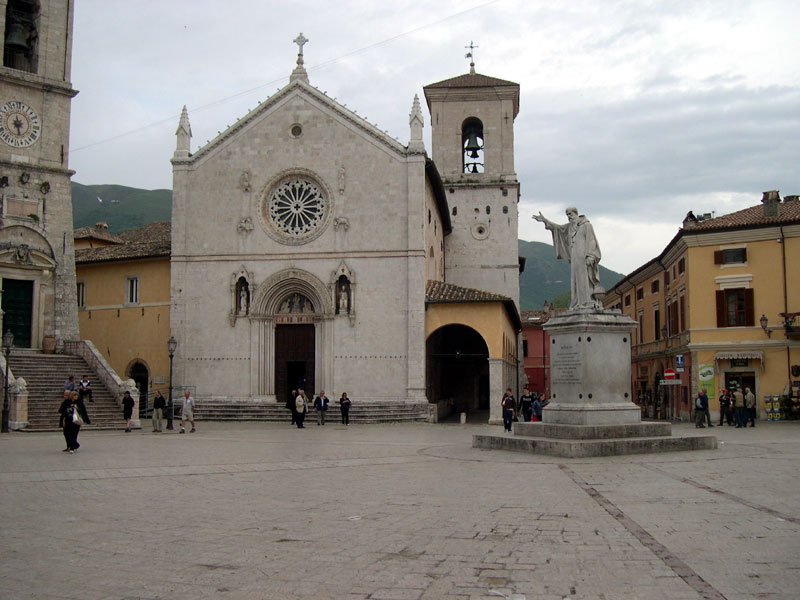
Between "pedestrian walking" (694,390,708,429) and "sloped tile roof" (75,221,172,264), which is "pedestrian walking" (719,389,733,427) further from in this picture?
"sloped tile roof" (75,221,172,264)

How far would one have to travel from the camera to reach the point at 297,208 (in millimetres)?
35219

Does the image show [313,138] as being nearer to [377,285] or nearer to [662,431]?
[377,285]

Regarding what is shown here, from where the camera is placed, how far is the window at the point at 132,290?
37.8m

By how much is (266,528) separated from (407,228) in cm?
2603

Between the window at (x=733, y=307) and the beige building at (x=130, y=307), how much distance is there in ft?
81.5

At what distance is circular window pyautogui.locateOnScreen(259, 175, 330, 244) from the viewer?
3494 centimetres

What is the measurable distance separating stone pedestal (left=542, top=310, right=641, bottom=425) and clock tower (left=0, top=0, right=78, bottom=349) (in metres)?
23.1

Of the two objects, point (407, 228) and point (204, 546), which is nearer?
point (204, 546)

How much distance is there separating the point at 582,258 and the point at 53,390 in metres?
20.5

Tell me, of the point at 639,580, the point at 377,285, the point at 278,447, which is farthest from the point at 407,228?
the point at 639,580

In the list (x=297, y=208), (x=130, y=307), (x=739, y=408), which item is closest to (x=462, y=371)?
(x=297, y=208)

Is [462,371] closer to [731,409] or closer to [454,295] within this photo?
[454,295]

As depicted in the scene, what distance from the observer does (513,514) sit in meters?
9.31

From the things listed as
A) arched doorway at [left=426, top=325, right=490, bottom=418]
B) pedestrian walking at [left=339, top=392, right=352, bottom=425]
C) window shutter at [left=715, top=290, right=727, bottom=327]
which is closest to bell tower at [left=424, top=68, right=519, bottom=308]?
arched doorway at [left=426, top=325, right=490, bottom=418]
